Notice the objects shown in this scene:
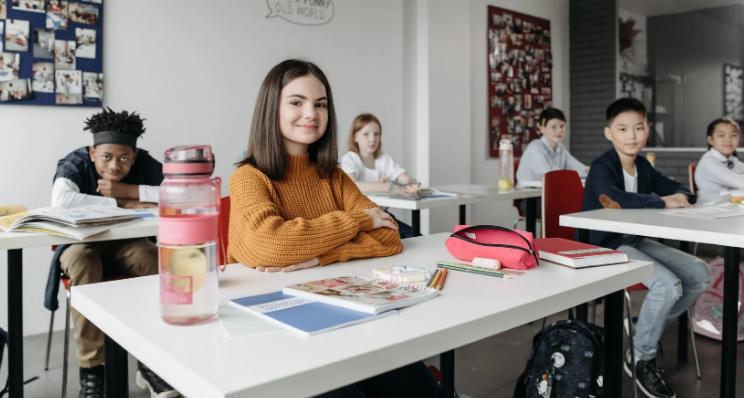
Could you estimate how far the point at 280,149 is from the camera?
148 centimetres

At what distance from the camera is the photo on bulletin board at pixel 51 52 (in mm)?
3012

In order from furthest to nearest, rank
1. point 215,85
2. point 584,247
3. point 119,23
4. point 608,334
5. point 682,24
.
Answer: point 682,24 < point 215,85 < point 119,23 < point 584,247 < point 608,334

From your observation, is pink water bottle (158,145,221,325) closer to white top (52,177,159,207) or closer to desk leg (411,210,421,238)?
white top (52,177,159,207)

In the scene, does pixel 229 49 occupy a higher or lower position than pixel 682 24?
lower

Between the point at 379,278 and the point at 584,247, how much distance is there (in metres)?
0.55

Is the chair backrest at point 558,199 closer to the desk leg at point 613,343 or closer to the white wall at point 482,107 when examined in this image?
the desk leg at point 613,343

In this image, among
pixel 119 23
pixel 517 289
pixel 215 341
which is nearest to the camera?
pixel 215 341

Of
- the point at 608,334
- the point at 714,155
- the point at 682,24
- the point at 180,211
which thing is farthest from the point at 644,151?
the point at 180,211

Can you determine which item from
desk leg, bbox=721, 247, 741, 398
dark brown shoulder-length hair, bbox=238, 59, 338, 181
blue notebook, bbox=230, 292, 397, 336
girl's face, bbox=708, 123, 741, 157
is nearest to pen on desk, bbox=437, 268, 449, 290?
blue notebook, bbox=230, 292, 397, 336

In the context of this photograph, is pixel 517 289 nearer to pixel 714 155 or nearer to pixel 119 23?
pixel 119 23

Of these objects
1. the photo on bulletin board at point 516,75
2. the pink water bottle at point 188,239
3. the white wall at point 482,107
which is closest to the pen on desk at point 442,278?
the pink water bottle at point 188,239

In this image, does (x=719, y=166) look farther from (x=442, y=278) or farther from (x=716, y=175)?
(x=442, y=278)

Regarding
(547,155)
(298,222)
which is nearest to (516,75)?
(547,155)

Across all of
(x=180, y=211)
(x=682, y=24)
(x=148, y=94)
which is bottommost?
(x=180, y=211)
